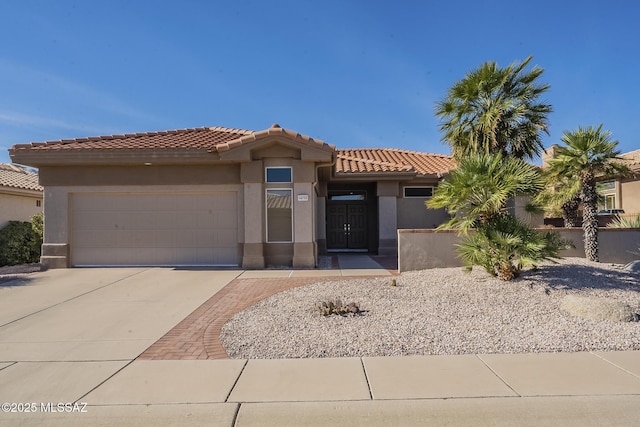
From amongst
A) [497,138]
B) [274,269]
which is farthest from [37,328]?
[497,138]

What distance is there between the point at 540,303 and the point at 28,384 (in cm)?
760

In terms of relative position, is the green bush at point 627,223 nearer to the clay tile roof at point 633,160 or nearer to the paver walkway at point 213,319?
the clay tile roof at point 633,160

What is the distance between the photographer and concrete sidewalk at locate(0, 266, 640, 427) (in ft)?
11.2

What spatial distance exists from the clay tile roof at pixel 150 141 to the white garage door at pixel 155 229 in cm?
156

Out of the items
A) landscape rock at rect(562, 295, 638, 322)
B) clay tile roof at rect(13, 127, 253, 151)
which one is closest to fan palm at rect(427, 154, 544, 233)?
landscape rock at rect(562, 295, 638, 322)

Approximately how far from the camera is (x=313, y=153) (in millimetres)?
11492

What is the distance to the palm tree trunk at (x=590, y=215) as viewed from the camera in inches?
395

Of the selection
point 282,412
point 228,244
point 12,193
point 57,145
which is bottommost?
point 282,412

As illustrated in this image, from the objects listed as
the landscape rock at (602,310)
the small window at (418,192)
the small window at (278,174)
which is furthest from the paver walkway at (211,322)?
the small window at (418,192)

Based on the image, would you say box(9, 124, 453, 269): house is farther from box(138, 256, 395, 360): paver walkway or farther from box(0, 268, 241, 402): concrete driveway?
box(138, 256, 395, 360): paver walkway

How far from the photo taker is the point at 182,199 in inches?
485

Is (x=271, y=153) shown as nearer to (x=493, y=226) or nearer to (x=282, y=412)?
(x=493, y=226)

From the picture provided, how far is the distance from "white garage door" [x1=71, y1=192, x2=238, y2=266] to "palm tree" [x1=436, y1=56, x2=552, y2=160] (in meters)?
7.64

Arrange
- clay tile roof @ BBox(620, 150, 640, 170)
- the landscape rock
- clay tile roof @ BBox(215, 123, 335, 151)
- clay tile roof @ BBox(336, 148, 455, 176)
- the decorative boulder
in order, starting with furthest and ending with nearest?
clay tile roof @ BBox(336, 148, 455, 176) → clay tile roof @ BBox(620, 150, 640, 170) → clay tile roof @ BBox(215, 123, 335, 151) → the decorative boulder → the landscape rock
